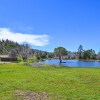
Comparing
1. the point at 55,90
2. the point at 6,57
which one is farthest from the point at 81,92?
the point at 6,57

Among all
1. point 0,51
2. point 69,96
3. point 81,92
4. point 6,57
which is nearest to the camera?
point 69,96

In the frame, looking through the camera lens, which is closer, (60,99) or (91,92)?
(60,99)

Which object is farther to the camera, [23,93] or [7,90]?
[7,90]

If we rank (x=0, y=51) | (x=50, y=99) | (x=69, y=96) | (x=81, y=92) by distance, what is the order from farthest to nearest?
1. (x=0, y=51)
2. (x=81, y=92)
3. (x=69, y=96)
4. (x=50, y=99)

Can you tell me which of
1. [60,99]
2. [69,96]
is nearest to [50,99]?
[60,99]

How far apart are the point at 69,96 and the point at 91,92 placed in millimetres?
2033

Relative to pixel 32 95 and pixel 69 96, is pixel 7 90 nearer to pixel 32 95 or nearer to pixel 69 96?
pixel 32 95

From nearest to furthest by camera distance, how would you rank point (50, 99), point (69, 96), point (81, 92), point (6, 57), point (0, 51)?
point (50, 99) < point (69, 96) < point (81, 92) < point (6, 57) < point (0, 51)

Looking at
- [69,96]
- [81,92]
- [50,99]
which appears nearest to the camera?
[50,99]

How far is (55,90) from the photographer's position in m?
16.7

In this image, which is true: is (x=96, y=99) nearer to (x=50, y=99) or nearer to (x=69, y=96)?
(x=69, y=96)

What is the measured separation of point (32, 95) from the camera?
48.6 feet

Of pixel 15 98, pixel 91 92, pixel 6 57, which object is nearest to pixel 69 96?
pixel 91 92

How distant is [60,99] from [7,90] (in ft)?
13.8
